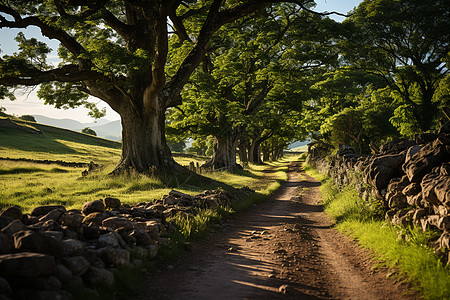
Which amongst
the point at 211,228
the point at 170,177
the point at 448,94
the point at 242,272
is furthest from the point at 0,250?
the point at 448,94

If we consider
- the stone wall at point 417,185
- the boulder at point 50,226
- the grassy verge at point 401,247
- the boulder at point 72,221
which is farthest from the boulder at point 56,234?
the stone wall at point 417,185

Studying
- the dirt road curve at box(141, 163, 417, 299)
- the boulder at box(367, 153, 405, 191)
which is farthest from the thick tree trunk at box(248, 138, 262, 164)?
the dirt road curve at box(141, 163, 417, 299)

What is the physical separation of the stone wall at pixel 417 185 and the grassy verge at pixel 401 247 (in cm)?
20

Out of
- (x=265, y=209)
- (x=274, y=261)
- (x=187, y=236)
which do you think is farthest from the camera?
(x=265, y=209)

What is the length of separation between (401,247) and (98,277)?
5091 millimetres

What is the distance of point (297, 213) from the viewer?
1140cm

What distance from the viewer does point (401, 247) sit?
5406 millimetres

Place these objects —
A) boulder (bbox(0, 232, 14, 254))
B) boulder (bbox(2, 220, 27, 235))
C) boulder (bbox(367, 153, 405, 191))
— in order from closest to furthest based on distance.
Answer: boulder (bbox(0, 232, 14, 254)) < boulder (bbox(2, 220, 27, 235)) < boulder (bbox(367, 153, 405, 191))

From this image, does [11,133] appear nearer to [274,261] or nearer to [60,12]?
[60,12]

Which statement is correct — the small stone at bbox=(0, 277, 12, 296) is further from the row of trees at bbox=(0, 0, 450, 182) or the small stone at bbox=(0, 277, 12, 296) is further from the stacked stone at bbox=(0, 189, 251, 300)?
the row of trees at bbox=(0, 0, 450, 182)

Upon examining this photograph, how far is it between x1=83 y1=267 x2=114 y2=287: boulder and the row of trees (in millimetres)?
9621

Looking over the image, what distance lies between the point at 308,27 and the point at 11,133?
48.3m

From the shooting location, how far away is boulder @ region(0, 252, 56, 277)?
3.28 metres

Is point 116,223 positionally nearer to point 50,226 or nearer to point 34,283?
point 50,226
